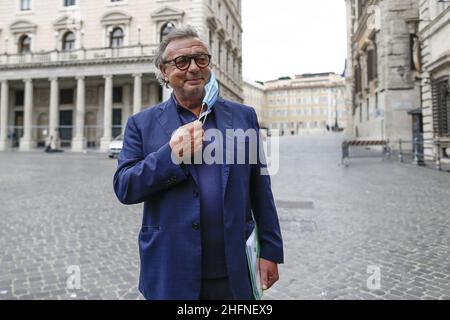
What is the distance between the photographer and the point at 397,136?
22.4 meters

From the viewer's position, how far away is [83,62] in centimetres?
3012

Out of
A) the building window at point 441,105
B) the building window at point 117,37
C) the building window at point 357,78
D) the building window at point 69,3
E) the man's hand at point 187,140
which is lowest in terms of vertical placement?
the man's hand at point 187,140

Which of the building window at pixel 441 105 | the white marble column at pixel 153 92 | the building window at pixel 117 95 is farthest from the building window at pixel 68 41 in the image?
the building window at pixel 441 105

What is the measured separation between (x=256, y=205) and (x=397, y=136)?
76.6 feet

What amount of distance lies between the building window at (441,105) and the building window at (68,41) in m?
30.7

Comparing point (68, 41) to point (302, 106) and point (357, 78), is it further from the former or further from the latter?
point (302, 106)

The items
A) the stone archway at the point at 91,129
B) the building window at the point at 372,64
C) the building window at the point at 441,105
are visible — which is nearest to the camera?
the building window at the point at 441,105

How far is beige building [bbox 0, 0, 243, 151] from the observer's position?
29.7m

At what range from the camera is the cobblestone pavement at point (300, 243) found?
341cm
